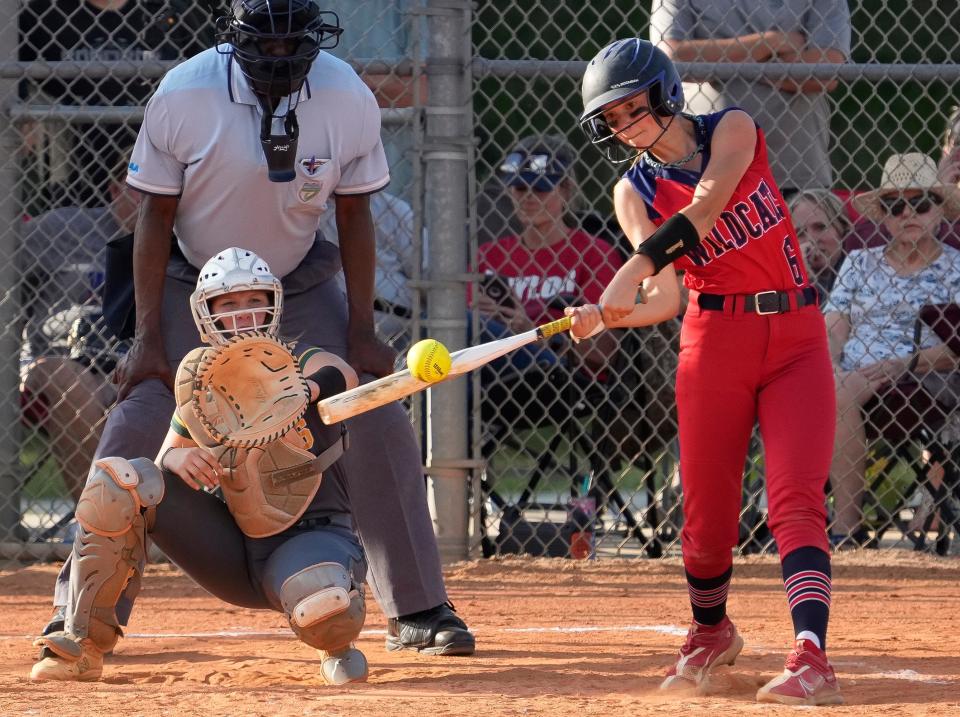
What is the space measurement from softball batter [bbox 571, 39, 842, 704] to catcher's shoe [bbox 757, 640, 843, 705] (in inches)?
7.1

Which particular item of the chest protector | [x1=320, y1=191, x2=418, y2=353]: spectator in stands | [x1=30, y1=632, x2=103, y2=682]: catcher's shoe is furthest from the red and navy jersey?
[x1=320, y1=191, x2=418, y2=353]: spectator in stands

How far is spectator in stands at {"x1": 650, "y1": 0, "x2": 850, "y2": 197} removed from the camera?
221 inches

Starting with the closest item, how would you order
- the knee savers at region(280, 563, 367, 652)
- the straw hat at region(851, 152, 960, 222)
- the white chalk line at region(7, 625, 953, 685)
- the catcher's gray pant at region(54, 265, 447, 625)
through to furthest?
the knee savers at region(280, 563, 367, 652) → the catcher's gray pant at region(54, 265, 447, 625) → the white chalk line at region(7, 625, 953, 685) → the straw hat at region(851, 152, 960, 222)

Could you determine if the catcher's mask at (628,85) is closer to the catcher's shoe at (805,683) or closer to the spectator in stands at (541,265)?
the catcher's shoe at (805,683)

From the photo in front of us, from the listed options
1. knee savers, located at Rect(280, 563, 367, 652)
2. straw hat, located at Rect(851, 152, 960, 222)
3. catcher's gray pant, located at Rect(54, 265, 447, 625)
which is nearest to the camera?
knee savers, located at Rect(280, 563, 367, 652)

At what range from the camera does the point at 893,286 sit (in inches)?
232

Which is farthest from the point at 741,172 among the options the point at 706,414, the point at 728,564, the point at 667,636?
the point at 667,636

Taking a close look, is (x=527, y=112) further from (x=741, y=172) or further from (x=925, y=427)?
(x=741, y=172)

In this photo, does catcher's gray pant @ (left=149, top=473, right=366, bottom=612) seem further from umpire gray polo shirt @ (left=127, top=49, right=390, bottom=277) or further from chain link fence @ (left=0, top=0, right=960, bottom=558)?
chain link fence @ (left=0, top=0, right=960, bottom=558)

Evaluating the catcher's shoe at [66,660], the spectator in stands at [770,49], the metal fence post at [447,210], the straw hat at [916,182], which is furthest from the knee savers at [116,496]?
the straw hat at [916,182]

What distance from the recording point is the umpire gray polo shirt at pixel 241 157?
12.6 feet

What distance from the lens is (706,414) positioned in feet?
11.5

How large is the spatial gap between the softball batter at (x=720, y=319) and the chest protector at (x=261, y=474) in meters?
0.80

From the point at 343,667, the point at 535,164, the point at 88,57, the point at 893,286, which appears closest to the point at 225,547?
the point at 343,667
